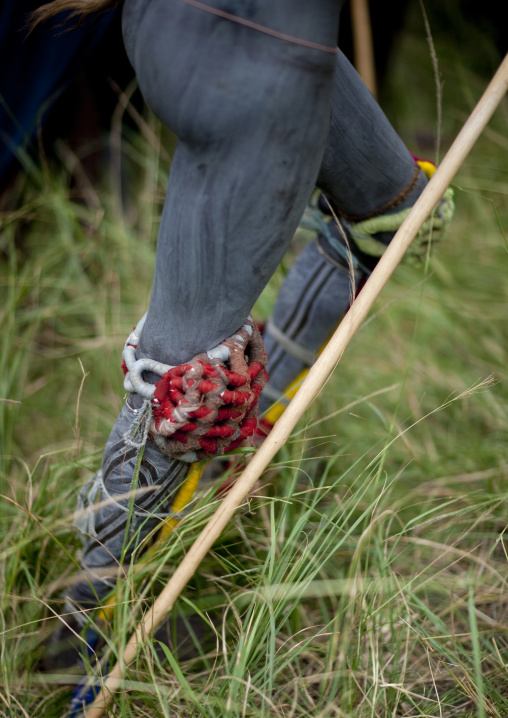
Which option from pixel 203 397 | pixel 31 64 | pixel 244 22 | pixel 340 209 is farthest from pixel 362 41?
pixel 203 397

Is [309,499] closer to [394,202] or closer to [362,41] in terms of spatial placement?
[394,202]

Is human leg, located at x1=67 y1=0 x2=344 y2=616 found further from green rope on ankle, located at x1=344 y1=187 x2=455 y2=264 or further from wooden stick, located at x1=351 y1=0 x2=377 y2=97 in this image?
wooden stick, located at x1=351 y1=0 x2=377 y2=97

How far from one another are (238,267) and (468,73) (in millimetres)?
2195

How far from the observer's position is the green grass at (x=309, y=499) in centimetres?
71

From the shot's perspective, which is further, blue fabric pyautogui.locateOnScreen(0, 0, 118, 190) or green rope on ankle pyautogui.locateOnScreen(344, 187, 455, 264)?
blue fabric pyautogui.locateOnScreen(0, 0, 118, 190)

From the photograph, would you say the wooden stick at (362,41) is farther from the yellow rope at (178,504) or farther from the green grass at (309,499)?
the yellow rope at (178,504)

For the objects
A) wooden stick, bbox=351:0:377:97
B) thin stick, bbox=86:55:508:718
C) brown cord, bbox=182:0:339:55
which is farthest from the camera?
wooden stick, bbox=351:0:377:97

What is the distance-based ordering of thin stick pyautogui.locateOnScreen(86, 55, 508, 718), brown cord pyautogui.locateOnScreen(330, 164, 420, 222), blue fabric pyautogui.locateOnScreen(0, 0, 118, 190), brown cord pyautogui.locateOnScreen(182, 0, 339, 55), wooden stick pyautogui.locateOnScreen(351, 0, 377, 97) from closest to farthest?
1. brown cord pyautogui.locateOnScreen(182, 0, 339, 55)
2. thin stick pyautogui.locateOnScreen(86, 55, 508, 718)
3. brown cord pyautogui.locateOnScreen(330, 164, 420, 222)
4. blue fabric pyautogui.locateOnScreen(0, 0, 118, 190)
5. wooden stick pyautogui.locateOnScreen(351, 0, 377, 97)

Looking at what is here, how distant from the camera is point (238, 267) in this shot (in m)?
0.60

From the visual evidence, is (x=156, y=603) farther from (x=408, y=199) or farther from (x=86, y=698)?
(x=408, y=199)

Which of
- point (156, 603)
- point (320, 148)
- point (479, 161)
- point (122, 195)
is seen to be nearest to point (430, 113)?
point (479, 161)

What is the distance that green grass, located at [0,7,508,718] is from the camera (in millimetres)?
713

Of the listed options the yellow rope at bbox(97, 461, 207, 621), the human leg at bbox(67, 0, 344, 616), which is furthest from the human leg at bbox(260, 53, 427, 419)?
the yellow rope at bbox(97, 461, 207, 621)

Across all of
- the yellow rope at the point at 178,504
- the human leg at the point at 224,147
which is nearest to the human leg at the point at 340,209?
the human leg at the point at 224,147
